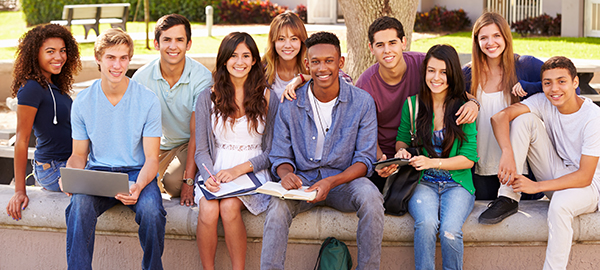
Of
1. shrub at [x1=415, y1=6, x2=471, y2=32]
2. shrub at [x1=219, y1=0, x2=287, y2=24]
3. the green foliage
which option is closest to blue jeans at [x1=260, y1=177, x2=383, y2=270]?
shrub at [x1=415, y1=6, x2=471, y2=32]

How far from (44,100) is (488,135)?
301cm

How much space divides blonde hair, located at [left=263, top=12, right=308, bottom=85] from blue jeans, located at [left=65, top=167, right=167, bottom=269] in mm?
1384

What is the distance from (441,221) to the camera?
3158 millimetres

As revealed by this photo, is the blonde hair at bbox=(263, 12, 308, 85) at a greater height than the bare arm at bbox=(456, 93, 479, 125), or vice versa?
the blonde hair at bbox=(263, 12, 308, 85)

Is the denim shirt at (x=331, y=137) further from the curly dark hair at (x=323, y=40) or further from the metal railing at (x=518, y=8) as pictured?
the metal railing at (x=518, y=8)

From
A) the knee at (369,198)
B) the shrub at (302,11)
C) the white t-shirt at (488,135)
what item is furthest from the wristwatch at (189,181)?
the shrub at (302,11)

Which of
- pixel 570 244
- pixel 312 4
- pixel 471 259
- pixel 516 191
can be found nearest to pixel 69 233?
pixel 471 259

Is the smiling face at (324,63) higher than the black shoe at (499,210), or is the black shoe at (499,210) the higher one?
the smiling face at (324,63)

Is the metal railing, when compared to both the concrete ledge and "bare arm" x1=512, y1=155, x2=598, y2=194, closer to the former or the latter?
"bare arm" x1=512, y1=155, x2=598, y2=194

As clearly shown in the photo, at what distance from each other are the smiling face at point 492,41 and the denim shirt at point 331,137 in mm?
976

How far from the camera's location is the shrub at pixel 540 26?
50.8ft

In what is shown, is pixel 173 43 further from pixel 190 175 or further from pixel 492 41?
pixel 492 41

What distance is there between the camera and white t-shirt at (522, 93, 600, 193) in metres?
3.26

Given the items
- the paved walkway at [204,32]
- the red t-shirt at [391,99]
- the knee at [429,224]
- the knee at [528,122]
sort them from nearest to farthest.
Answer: the knee at [429,224], the knee at [528,122], the red t-shirt at [391,99], the paved walkway at [204,32]
